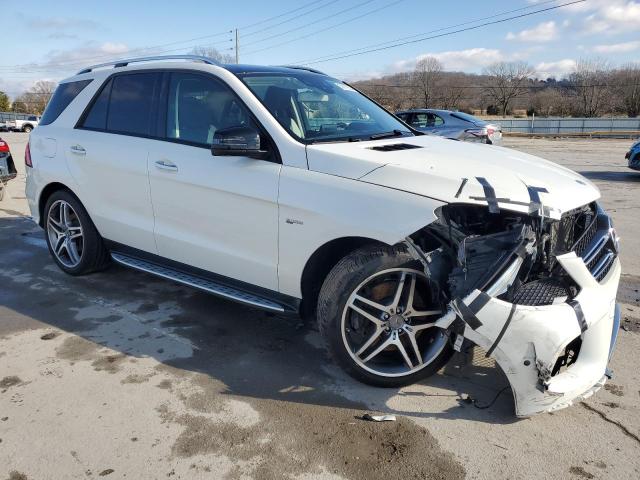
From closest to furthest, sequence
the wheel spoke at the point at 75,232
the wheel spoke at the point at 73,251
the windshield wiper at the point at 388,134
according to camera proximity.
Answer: the windshield wiper at the point at 388,134 → the wheel spoke at the point at 75,232 → the wheel spoke at the point at 73,251

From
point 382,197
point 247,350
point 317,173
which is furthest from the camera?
point 247,350

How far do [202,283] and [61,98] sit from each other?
2.58 metres

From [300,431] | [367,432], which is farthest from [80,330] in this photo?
[367,432]

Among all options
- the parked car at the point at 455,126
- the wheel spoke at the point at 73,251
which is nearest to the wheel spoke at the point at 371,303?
the wheel spoke at the point at 73,251

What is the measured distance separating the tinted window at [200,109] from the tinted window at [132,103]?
10.1 inches

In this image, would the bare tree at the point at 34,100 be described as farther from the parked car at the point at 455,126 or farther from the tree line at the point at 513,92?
the parked car at the point at 455,126

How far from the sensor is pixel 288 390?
320 cm

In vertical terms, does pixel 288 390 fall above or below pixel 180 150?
below

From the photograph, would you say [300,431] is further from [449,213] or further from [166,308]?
[166,308]

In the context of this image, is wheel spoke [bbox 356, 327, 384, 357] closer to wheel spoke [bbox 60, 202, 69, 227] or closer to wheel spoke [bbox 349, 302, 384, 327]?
wheel spoke [bbox 349, 302, 384, 327]

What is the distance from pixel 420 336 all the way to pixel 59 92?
4.14 m

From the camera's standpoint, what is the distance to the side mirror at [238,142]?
10.7ft

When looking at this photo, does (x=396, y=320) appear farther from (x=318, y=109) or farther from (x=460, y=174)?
(x=318, y=109)

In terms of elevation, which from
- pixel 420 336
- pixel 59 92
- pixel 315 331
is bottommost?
pixel 315 331
